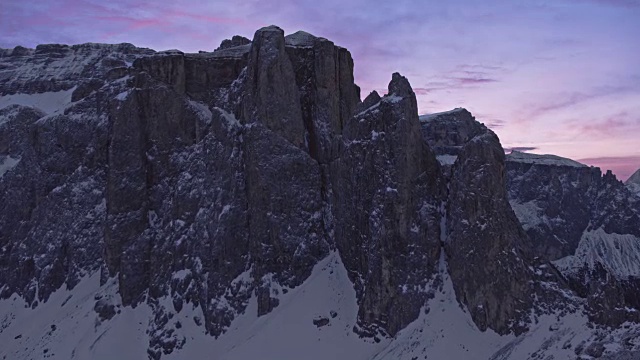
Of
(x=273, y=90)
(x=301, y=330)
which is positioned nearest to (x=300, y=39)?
(x=273, y=90)

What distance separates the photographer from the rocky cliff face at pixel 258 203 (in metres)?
82.3

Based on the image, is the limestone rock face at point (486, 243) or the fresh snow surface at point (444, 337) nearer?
the fresh snow surface at point (444, 337)

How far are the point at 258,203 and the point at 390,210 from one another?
2386 cm

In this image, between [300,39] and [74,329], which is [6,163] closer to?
[74,329]

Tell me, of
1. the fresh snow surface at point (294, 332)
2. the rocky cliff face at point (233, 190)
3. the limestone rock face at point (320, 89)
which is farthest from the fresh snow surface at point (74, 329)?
the limestone rock face at point (320, 89)

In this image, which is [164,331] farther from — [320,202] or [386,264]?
[386,264]

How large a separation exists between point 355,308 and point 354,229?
441 inches

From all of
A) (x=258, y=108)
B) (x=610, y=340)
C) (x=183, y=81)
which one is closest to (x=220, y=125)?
(x=258, y=108)

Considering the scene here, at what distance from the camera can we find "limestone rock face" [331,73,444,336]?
84125 millimetres

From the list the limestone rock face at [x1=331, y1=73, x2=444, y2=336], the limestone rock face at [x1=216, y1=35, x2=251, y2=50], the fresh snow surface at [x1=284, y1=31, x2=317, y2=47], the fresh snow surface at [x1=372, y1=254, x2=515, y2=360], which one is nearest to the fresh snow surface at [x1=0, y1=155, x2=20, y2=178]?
the limestone rock face at [x1=216, y1=35, x2=251, y2=50]

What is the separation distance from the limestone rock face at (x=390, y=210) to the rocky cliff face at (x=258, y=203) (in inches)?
8.7

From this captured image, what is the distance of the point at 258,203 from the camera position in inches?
3971

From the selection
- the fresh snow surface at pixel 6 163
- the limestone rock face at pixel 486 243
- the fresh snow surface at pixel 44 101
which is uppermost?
the fresh snow surface at pixel 44 101

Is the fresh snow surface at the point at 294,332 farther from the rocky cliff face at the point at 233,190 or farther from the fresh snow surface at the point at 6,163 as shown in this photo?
the fresh snow surface at the point at 6,163
